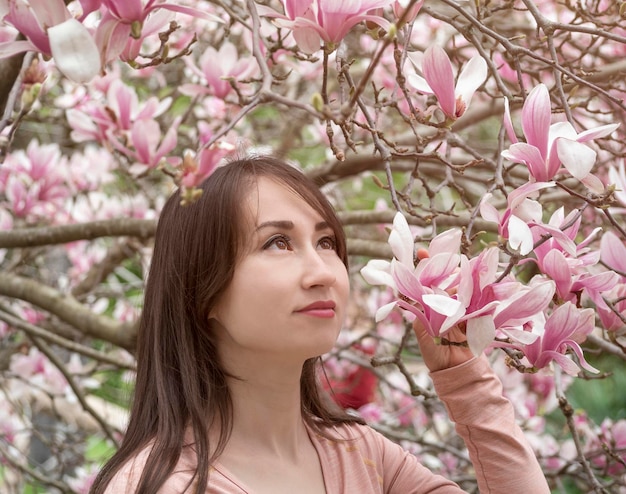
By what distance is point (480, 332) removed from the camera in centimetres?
96

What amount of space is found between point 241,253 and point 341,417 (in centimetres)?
A: 46

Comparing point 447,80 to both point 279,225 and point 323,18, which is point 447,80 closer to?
point 323,18

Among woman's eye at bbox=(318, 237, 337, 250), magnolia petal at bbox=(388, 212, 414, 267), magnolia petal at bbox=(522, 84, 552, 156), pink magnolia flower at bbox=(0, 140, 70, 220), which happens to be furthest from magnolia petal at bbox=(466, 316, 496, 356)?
pink magnolia flower at bbox=(0, 140, 70, 220)

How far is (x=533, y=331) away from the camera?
3.40ft

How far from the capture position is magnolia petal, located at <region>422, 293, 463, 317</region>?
36.5 inches

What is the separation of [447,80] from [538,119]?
0.44 ft

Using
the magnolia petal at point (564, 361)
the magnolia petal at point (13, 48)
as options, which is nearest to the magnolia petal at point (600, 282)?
the magnolia petal at point (564, 361)

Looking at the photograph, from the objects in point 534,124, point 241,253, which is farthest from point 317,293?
point 534,124

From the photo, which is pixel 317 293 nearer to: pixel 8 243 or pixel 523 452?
pixel 523 452

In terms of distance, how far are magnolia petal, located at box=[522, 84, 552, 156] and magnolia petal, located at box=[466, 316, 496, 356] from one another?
8.7 inches

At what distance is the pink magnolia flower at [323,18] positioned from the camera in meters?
1.01

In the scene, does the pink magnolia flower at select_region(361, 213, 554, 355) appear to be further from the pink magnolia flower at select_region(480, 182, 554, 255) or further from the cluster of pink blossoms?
the cluster of pink blossoms

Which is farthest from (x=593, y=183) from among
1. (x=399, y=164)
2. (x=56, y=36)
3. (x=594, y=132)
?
(x=399, y=164)

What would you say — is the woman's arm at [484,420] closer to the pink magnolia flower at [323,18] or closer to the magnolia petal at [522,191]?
the magnolia petal at [522,191]
